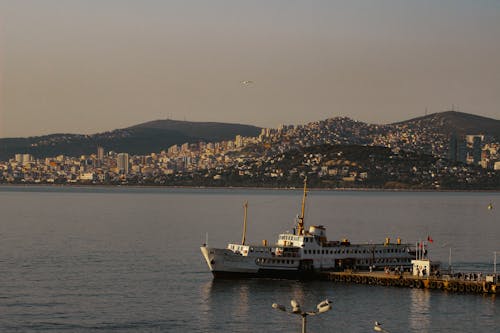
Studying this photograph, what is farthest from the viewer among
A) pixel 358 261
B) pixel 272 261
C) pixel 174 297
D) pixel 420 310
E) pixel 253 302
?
pixel 358 261

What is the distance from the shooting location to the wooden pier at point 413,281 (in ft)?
275

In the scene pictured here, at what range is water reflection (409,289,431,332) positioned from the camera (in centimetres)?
7062

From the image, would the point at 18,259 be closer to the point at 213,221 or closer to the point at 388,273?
the point at 388,273

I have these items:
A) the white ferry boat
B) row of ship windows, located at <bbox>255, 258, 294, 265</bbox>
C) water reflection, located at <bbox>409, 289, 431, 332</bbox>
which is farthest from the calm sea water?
row of ship windows, located at <bbox>255, 258, 294, 265</bbox>

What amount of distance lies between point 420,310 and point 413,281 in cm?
1112

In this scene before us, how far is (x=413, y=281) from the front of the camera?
87312mm

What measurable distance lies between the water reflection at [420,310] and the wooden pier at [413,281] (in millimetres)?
1602

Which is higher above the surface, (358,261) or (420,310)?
(358,261)

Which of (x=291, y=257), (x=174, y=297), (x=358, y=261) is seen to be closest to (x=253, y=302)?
(x=174, y=297)

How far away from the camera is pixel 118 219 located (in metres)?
197

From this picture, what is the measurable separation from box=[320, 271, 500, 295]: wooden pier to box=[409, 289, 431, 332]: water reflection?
5.26 feet

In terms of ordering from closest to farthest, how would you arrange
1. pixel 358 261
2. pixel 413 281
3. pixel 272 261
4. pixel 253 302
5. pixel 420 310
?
pixel 420 310 → pixel 253 302 → pixel 413 281 → pixel 272 261 → pixel 358 261

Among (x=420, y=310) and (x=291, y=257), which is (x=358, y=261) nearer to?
(x=291, y=257)

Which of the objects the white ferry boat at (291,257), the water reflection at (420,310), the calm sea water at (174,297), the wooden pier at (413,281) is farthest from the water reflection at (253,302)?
the water reflection at (420,310)
